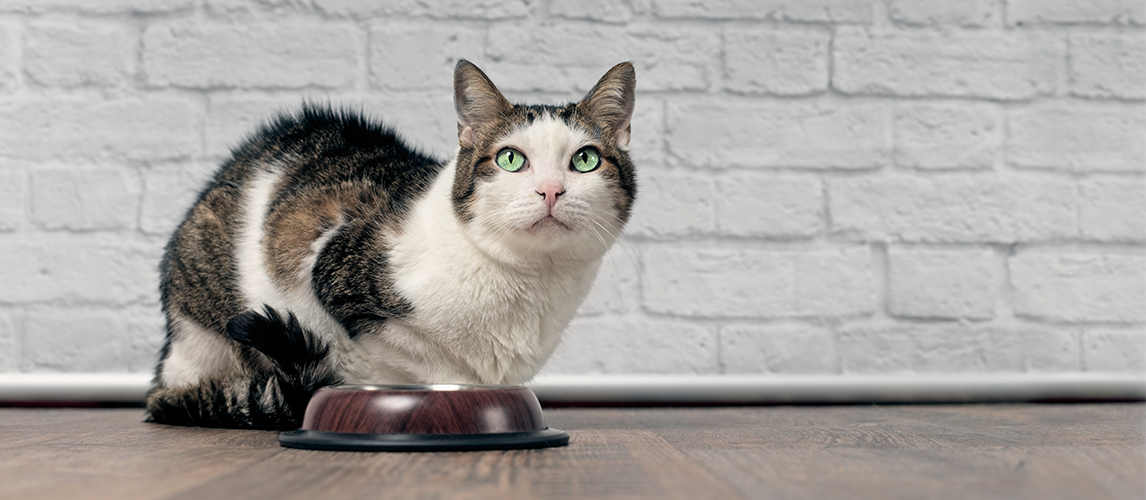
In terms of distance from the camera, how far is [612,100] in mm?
988

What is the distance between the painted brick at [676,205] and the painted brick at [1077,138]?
54 cm

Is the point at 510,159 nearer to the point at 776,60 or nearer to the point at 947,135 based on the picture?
the point at 776,60

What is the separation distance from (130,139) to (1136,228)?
5.71 ft

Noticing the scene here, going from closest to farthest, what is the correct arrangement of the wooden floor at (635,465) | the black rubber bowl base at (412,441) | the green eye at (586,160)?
1. the wooden floor at (635,465)
2. the black rubber bowl base at (412,441)
3. the green eye at (586,160)

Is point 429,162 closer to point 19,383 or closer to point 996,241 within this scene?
point 19,383

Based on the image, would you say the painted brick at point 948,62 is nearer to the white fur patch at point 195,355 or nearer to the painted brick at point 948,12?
the painted brick at point 948,12

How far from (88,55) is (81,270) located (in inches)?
14.1

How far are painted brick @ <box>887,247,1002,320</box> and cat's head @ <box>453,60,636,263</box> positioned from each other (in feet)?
2.25

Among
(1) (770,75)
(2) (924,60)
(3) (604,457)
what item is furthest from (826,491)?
(2) (924,60)

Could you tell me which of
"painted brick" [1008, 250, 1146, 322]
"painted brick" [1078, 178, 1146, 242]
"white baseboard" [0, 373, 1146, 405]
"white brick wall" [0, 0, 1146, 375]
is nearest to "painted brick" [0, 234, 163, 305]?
"white brick wall" [0, 0, 1146, 375]

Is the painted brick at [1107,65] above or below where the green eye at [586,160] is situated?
above

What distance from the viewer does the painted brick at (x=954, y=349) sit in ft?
4.79

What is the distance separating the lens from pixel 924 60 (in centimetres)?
150

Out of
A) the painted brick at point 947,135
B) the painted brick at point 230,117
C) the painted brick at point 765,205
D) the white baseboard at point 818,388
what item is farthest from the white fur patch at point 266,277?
the painted brick at point 947,135
